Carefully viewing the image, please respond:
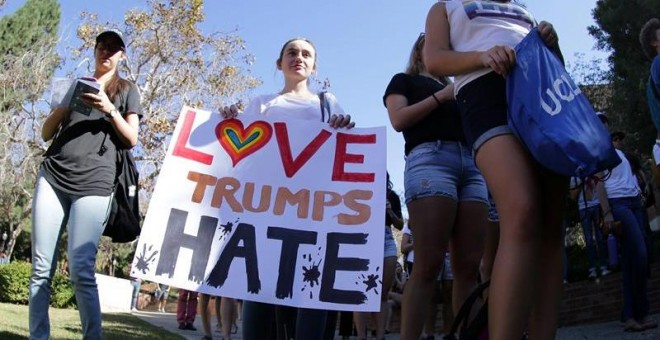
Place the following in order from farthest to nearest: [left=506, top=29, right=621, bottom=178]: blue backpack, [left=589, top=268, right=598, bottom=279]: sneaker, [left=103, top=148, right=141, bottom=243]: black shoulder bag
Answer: [left=589, top=268, right=598, bottom=279]: sneaker → [left=103, top=148, right=141, bottom=243]: black shoulder bag → [left=506, top=29, right=621, bottom=178]: blue backpack

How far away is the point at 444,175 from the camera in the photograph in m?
3.46

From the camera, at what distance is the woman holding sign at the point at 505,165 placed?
7.18ft

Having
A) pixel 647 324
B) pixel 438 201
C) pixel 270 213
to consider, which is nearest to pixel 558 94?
pixel 438 201

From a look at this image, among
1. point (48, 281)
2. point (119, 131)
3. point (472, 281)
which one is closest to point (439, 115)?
point (472, 281)

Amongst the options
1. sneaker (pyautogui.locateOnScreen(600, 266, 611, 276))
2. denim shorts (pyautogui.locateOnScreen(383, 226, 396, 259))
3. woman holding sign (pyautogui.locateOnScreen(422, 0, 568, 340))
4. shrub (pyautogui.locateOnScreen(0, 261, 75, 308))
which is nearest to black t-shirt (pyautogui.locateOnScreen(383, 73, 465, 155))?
woman holding sign (pyautogui.locateOnScreen(422, 0, 568, 340))

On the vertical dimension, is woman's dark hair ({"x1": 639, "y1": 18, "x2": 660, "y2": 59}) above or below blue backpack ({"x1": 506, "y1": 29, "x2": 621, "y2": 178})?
above

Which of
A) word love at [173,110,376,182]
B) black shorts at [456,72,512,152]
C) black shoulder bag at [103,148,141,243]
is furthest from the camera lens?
word love at [173,110,376,182]

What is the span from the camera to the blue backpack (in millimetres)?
2139

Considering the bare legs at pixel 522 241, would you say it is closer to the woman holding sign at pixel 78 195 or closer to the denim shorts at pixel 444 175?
the denim shorts at pixel 444 175

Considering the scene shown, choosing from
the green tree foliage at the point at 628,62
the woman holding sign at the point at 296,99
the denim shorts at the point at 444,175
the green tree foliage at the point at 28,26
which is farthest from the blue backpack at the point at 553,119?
the green tree foliage at the point at 28,26

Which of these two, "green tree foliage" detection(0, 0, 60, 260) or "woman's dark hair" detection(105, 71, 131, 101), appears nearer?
"woman's dark hair" detection(105, 71, 131, 101)

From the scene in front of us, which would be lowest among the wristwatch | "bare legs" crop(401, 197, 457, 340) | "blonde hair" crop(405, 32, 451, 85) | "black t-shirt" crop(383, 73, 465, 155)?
"bare legs" crop(401, 197, 457, 340)

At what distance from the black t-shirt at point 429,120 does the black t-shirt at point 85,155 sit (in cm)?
159

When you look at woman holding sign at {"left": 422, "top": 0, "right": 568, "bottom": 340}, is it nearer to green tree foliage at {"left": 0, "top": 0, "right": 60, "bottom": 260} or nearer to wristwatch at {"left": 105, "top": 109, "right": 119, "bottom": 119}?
wristwatch at {"left": 105, "top": 109, "right": 119, "bottom": 119}
